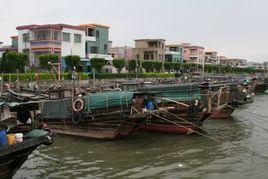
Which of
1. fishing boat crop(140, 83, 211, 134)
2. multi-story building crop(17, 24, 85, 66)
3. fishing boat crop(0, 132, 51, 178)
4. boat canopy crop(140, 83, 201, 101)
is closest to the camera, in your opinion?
fishing boat crop(0, 132, 51, 178)

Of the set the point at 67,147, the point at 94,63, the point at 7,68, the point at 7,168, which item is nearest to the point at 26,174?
the point at 7,168

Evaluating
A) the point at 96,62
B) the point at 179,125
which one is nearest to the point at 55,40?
the point at 96,62

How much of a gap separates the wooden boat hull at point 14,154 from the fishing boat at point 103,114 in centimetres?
741

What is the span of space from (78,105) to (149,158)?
529 cm

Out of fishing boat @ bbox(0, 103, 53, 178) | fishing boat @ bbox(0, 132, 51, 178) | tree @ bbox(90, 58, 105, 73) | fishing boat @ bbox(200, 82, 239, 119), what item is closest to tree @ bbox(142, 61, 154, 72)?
tree @ bbox(90, 58, 105, 73)

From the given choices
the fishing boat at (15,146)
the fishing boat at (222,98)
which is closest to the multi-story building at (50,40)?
the fishing boat at (222,98)

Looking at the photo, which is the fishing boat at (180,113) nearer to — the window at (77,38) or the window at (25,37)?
the window at (77,38)

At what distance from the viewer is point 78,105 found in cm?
1992

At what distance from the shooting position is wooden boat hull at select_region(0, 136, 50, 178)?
10874mm

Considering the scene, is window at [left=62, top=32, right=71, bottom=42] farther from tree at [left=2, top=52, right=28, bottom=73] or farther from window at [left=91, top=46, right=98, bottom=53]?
tree at [left=2, top=52, right=28, bottom=73]

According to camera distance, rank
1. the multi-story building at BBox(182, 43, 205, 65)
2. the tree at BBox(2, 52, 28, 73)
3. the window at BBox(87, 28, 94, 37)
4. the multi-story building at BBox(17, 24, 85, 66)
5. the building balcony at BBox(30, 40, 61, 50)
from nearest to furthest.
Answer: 1. the tree at BBox(2, 52, 28, 73)
2. the building balcony at BBox(30, 40, 61, 50)
3. the multi-story building at BBox(17, 24, 85, 66)
4. the window at BBox(87, 28, 94, 37)
5. the multi-story building at BBox(182, 43, 205, 65)

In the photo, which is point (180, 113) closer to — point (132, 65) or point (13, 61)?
point (13, 61)

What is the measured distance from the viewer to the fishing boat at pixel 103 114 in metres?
19.0

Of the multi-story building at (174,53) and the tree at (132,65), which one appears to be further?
the multi-story building at (174,53)
